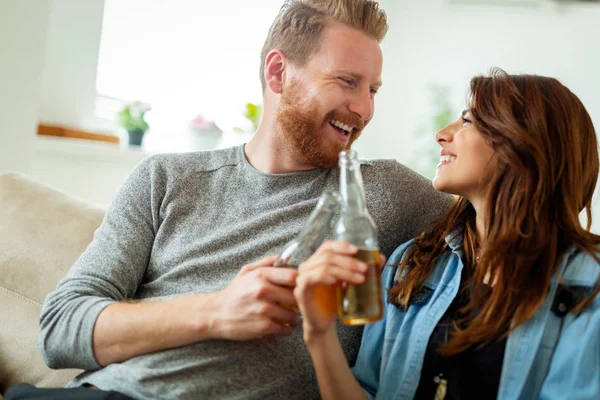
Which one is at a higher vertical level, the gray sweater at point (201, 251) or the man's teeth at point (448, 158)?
the man's teeth at point (448, 158)

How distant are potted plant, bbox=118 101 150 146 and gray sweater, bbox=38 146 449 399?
6.13 ft

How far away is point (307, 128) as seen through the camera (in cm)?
168

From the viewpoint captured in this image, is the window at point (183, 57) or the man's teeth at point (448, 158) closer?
the man's teeth at point (448, 158)

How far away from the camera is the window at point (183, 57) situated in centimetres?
364

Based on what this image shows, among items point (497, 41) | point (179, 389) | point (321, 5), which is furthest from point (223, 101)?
point (179, 389)

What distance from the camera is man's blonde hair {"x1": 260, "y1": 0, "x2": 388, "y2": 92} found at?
1747 millimetres

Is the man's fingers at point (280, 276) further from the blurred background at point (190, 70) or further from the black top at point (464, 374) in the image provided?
the blurred background at point (190, 70)

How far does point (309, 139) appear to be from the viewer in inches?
65.1

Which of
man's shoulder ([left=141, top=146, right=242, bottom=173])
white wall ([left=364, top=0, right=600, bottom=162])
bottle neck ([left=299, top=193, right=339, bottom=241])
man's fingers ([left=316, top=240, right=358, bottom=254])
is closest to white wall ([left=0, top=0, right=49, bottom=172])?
man's shoulder ([left=141, top=146, right=242, bottom=173])

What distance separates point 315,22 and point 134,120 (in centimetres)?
194

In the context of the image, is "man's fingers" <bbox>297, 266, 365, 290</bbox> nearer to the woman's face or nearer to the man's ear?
the woman's face

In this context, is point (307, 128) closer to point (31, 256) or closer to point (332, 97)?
point (332, 97)

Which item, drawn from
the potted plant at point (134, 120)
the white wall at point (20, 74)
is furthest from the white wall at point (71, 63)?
the white wall at point (20, 74)

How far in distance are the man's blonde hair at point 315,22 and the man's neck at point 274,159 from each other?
25 cm
